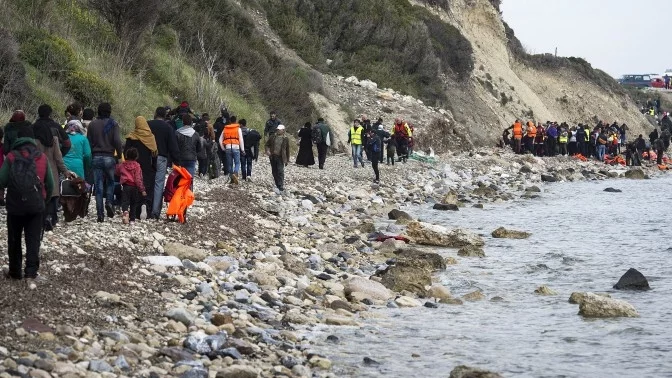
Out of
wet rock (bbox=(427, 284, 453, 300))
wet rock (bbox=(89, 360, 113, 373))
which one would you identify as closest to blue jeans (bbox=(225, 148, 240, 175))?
wet rock (bbox=(427, 284, 453, 300))

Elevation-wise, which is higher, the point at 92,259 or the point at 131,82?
the point at 131,82

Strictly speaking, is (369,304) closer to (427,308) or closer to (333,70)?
(427,308)

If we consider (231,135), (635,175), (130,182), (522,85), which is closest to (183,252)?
(130,182)

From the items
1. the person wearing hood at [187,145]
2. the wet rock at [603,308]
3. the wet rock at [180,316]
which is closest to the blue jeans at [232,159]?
the person wearing hood at [187,145]

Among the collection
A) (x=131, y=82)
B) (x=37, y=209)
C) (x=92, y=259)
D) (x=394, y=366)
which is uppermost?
(x=131, y=82)

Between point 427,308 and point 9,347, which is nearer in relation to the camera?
point 9,347

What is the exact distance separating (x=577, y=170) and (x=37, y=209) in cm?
3642

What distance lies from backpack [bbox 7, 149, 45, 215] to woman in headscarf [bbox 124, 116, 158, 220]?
4.58m

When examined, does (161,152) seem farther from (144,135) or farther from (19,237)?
(19,237)

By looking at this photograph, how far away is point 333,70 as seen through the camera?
44.9m

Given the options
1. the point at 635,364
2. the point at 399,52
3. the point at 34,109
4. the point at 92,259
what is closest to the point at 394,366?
the point at 635,364

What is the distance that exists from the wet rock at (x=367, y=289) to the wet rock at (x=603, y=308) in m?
2.57

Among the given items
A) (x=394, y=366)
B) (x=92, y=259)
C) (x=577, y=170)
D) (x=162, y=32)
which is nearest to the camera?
(x=394, y=366)

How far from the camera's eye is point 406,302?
1288cm
